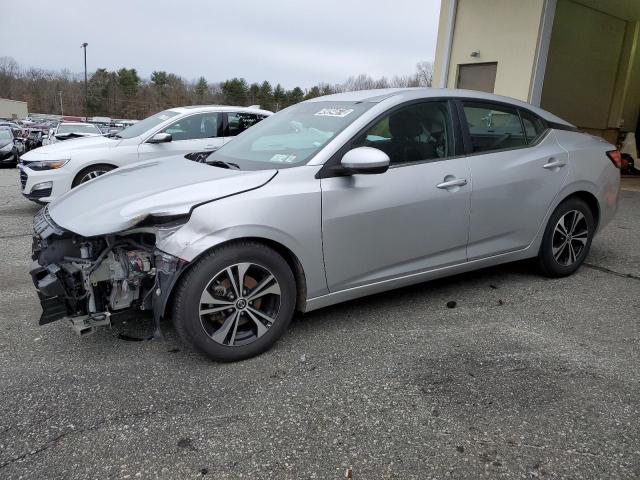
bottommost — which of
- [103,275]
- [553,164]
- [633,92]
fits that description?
[103,275]

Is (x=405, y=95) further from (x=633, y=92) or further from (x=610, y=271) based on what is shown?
(x=633, y=92)

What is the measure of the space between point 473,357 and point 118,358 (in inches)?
83.7

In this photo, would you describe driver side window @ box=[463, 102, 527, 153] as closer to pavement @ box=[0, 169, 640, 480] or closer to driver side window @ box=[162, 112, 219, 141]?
pavement @ box=[0, 169, 640, 480]

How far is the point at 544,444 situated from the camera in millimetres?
2203

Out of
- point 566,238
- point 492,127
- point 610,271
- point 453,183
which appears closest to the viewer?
point 453,183

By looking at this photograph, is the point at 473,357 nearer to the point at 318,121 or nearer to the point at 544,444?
the point at 544,444

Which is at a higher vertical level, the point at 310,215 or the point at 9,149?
the point at 310,215

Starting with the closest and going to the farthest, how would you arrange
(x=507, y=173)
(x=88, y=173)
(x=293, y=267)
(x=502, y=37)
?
1. (x=293, y=267)
2. (x=507, y=173)
3. (x=88, y=173)
4. (x=502, y=37)

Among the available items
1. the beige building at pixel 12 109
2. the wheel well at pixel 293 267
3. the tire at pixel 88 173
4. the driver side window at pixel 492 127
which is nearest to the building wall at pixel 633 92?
the driver side window at pixel 492 127

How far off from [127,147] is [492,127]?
5.14 meters

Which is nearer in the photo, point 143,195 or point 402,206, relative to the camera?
point 143,195

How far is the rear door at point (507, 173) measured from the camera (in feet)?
12.0

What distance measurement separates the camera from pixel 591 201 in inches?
173

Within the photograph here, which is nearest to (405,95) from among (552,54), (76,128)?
(552,54)
